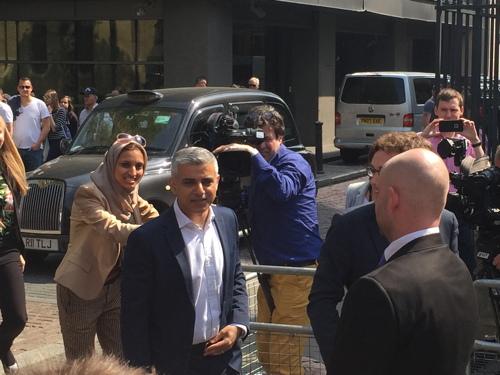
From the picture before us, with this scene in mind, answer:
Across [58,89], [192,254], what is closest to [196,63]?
[58,89]

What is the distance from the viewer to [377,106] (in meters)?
21.1

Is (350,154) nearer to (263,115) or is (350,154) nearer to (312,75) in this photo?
(312,75)

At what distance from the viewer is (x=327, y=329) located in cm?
382

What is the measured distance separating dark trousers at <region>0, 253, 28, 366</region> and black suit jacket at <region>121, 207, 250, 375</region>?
81.3 inches

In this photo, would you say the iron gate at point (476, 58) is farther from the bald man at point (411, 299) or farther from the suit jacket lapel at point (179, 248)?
the bald man at point (411, 299)

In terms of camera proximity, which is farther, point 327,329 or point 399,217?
point 327,329

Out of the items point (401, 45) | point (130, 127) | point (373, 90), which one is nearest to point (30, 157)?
point (130, 127)

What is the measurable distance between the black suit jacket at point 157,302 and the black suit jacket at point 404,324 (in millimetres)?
1490

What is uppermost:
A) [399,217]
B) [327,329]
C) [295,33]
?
[295,33]

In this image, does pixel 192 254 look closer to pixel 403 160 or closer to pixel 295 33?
pixel 403 160

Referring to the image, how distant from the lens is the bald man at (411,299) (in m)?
2.69

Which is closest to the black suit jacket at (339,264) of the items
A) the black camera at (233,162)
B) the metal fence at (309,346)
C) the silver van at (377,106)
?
the metal fence at (309,346)

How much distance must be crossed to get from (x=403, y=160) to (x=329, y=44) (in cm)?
2353

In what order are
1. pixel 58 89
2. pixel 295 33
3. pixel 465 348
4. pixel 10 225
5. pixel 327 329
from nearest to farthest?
pixel 465 348, pixel 327 329, pixel 10 225, pixel 58 89, pixel 295 33
